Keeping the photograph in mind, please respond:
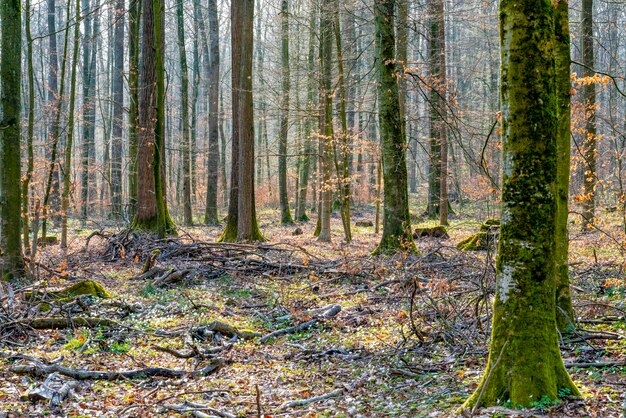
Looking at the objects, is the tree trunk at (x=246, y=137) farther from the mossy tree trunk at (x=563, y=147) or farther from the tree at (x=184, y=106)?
the mossy tree trunk at (x=563, y=147)

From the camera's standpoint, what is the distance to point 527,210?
384cm

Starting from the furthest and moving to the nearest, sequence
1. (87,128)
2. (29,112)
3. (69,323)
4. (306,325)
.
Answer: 1. (87,128)
2. (29,112)
3. (306,325)
4. (69,323)

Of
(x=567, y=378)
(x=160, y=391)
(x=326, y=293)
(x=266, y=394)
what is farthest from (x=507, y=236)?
(x=326, y=293)

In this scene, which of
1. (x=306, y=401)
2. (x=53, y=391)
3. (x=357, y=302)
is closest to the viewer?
(x=306, y=401)

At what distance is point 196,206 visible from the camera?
103 ft

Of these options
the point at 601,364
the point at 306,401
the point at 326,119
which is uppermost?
the point at 326,119

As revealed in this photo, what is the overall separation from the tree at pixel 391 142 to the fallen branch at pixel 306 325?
13.9ft

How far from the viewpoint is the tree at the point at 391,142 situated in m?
12.1

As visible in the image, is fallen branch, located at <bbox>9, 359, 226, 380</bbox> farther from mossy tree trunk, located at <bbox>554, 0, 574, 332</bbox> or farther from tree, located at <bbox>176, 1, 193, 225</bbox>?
tree, located at <bbox>176, 1, 193, 225</bbox>

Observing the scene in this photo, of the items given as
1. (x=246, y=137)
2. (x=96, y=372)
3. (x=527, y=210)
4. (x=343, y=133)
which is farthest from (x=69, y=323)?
(x=343, y=133)

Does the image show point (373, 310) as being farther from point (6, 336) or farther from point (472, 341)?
point (6, 336)

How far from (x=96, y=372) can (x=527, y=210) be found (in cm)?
463

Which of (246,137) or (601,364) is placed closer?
(601,364)

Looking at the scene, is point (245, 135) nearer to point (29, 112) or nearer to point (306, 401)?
point (29, 112)
